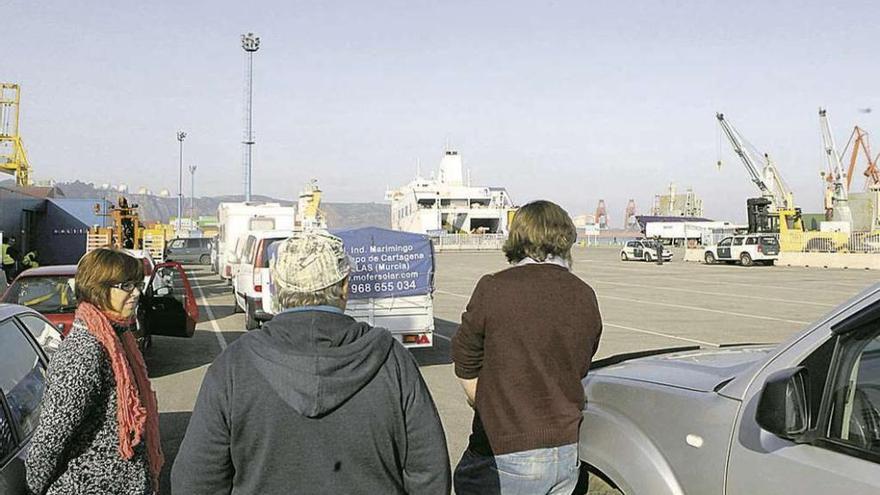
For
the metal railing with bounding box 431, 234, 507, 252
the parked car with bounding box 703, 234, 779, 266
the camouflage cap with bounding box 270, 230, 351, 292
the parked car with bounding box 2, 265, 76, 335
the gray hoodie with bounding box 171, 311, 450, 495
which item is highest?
the camouflage cap with bounding box 270, 230, 351, 292

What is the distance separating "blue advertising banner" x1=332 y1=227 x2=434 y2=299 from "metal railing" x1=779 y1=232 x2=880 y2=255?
132 feet

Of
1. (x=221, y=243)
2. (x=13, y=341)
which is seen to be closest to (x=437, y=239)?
(x=221, y=243)

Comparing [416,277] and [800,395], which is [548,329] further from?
[416,277]

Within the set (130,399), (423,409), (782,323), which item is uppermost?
(423,409)

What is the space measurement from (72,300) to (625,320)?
36.0 feet

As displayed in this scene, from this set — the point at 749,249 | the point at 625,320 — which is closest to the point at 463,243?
the point at 749,249

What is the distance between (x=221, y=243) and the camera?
27.4 meters

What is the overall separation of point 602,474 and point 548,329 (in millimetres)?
797

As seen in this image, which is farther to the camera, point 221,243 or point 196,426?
point 221,243

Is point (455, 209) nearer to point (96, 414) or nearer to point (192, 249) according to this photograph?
point (192, 249)

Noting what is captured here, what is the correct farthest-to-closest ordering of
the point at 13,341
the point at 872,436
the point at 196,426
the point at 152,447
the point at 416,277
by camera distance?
the point at 416,277
the point at 13,341
the point at 152,447
the point at 872,436
the point at 196,426

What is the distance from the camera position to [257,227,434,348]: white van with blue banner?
33.7 ft

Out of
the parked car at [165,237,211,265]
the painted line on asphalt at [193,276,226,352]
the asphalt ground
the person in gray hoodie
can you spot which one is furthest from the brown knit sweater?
the parked car at [165,237,211,265]

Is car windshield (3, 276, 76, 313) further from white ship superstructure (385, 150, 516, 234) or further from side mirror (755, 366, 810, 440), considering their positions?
white ship superstructure (385, 150, 516, 234)
